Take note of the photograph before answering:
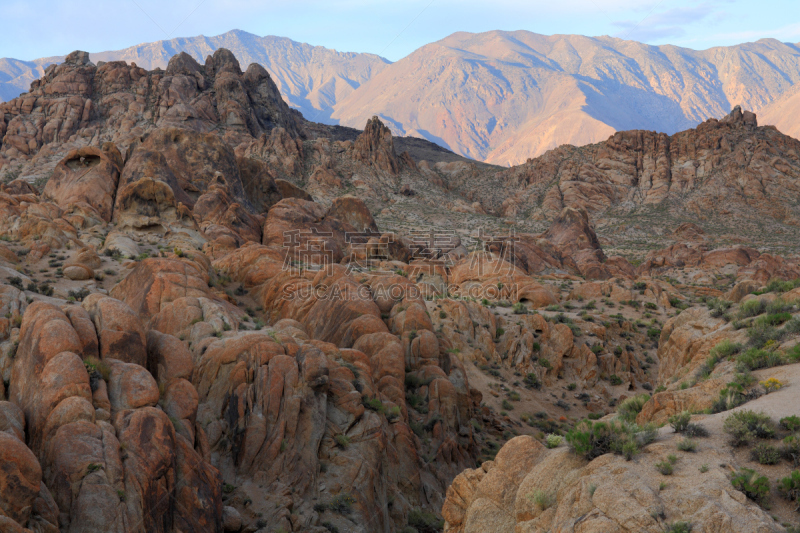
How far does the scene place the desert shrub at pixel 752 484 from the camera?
Answer: 24.1ft

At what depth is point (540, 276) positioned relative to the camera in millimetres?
48750

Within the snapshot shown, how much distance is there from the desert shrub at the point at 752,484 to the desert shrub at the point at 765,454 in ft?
1.52

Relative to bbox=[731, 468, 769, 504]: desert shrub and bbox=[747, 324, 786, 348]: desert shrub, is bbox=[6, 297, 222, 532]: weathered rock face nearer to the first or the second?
bbox=[731, 468, 769, 504]: desert shrub

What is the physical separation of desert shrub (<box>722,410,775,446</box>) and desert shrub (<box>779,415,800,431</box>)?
18 cm

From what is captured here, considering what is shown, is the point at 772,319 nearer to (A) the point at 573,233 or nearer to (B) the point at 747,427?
(B) the point at 747,427

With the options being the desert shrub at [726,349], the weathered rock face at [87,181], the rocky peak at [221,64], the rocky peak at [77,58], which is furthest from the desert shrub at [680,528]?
the rocky peak at [77,58]

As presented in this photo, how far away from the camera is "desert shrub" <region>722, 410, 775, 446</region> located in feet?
28.1

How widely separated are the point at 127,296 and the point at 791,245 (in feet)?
281

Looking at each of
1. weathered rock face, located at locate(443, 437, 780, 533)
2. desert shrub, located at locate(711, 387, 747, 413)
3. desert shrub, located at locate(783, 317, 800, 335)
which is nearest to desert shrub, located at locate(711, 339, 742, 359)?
desert shrub, located at locate(783, 317, 800, 335)

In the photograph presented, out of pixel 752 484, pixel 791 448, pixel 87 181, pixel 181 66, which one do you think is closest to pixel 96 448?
pixel 752 484

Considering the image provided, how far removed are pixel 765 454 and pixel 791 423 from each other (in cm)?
94

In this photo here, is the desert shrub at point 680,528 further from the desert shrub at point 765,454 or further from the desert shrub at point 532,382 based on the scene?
the desert shrub at point 532,382

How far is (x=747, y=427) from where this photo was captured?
8680 millimetres

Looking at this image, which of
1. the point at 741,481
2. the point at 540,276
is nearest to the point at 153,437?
the point at 741,481
